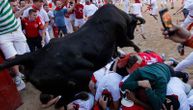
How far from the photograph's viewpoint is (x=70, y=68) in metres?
3.60

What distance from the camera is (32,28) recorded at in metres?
7.98

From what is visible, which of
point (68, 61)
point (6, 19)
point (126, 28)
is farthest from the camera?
point (6, 19)

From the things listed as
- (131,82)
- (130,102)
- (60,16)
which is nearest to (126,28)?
(131,82)

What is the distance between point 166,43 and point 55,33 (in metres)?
3.51

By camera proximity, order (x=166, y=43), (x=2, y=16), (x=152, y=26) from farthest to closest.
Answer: (x=152, y=26)
(x=166, y=43)
(x=2, y=16)

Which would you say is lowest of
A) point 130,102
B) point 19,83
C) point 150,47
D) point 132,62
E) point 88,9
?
point 150,47

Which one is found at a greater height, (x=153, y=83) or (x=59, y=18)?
(x=153, y=83)

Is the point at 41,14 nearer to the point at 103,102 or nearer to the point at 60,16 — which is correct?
the point at 60,16

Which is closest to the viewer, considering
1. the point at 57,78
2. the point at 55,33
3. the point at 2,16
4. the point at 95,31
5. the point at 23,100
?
the point at 57,78

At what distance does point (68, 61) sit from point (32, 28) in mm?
4586

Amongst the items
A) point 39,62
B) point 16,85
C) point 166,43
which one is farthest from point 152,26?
point 39,62

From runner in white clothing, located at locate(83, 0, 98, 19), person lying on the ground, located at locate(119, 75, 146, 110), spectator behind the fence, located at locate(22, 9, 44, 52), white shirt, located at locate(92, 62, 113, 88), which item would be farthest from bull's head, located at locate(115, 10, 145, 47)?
runner in white clothing, located at locate(83, 0, 98, 19)

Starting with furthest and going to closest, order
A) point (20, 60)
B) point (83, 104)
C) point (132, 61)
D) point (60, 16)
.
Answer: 1. point (60, 16)
2. point (83, 104)
3. point (132, 61)
4. point (20, 60)

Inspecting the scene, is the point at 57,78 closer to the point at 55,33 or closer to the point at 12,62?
the point at 12,62
